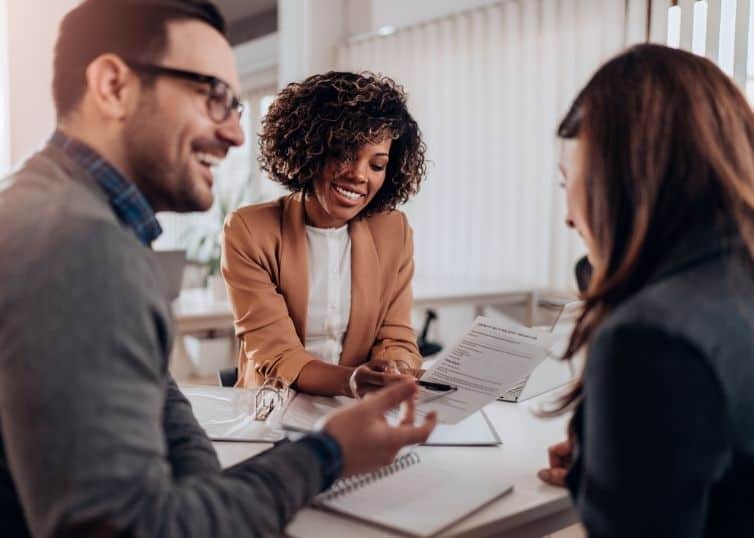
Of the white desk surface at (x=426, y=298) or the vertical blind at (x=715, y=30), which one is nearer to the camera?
the white desk surface at (x=426, y=298)

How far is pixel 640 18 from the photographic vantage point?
3.63 metres

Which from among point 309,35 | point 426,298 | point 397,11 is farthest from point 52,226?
point 309,35

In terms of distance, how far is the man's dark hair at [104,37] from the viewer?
0.91 meters

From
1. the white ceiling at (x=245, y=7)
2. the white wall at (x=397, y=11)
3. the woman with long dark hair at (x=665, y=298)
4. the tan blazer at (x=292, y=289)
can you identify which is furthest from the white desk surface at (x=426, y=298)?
the white ceiling at (x=245, y=7)

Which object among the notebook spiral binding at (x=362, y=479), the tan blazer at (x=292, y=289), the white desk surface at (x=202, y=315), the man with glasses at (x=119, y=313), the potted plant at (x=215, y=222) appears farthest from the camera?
the potted plant at (x=215, y=222)

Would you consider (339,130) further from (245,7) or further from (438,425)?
(245,7)

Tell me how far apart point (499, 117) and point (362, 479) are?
11.4 ft

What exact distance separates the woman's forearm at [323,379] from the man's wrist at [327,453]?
63 cm

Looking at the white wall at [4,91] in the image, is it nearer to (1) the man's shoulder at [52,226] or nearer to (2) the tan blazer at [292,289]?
(2) the tan blazer at [292,289]

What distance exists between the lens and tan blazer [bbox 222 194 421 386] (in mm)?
1769

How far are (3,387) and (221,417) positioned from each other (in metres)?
0.80

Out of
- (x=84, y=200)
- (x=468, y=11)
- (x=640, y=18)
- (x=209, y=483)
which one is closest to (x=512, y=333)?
(x=209, y=483)

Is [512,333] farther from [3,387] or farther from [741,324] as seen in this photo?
[3,387]

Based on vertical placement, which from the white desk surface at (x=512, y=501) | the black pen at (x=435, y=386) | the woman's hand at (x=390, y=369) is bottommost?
the white desk surface at (x=512, y=501)
